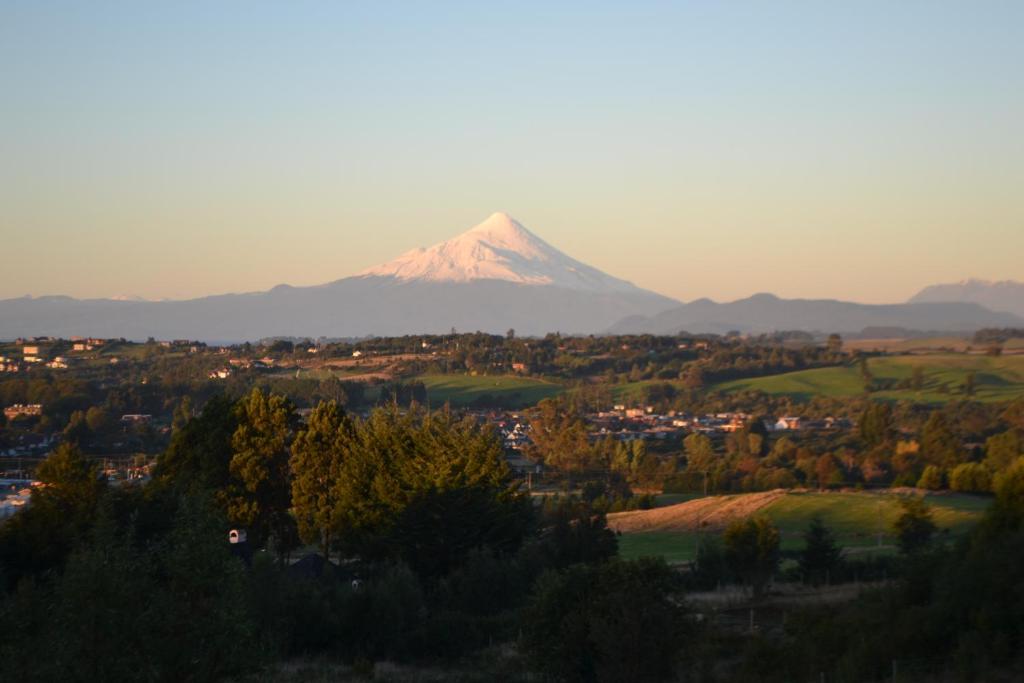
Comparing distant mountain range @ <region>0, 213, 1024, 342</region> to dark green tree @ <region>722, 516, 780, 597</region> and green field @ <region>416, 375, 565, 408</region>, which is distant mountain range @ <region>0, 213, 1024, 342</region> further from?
dark green tree @ <region>722, 516, 780, 597</region>

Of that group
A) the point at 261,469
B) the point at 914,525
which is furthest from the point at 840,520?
the point at 261,469

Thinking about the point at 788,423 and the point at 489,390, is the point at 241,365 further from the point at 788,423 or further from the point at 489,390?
the point at 788,423

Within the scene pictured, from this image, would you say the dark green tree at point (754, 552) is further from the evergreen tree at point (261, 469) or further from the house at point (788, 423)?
the house at point (788, 423)

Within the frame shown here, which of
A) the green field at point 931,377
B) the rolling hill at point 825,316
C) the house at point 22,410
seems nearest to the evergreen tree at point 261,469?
the house at point 22,410

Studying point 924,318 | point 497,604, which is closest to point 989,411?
point 924,318

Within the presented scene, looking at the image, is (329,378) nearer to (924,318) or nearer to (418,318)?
(924,318)
